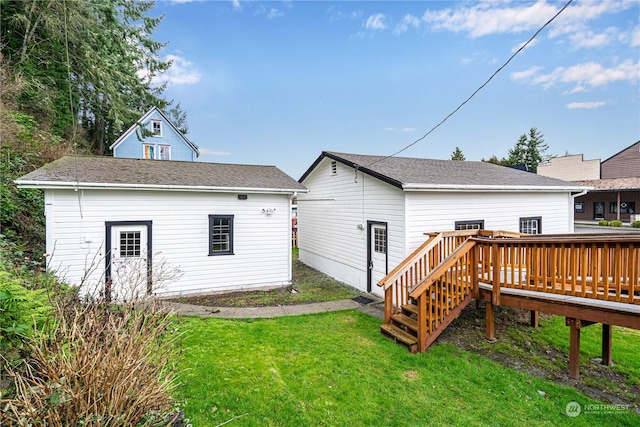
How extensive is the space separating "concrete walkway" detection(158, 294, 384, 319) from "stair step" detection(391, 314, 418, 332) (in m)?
1.02

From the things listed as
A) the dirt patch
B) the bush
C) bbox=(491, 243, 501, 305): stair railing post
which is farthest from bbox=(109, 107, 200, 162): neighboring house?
bbox=(491, 243, 501, 305): stair railing post

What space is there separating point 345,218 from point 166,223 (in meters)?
5.72

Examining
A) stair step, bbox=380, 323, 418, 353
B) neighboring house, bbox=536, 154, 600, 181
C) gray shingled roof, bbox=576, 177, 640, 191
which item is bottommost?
stair step, bbox=380, 323, 418, 353

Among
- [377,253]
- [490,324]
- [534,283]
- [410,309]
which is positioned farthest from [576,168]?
[410,309]

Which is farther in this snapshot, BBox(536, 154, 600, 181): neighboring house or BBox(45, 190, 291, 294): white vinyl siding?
BBox(536, 154, 600, 181): neighboring house

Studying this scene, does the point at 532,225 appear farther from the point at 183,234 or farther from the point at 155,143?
the point at 155,143

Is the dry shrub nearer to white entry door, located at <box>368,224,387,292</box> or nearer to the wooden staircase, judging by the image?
the wooden staircase

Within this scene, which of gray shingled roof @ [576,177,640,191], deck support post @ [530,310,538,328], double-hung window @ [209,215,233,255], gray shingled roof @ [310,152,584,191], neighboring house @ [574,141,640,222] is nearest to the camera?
deck support post @ [530,310,538,328]

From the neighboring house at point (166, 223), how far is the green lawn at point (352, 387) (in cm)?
340

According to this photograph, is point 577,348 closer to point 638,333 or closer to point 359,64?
point 638,333

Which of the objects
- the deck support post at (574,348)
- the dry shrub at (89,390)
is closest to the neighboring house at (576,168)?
the deck support post at (574,348)

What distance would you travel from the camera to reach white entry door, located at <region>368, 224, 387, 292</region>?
8617 millimetres

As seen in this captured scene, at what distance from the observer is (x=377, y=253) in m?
8.94

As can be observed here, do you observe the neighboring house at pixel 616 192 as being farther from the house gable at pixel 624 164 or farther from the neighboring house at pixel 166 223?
the neighboring house at pixel 166 223
